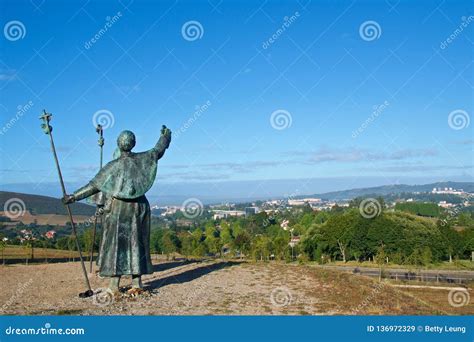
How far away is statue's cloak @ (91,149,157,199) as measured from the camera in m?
12.4

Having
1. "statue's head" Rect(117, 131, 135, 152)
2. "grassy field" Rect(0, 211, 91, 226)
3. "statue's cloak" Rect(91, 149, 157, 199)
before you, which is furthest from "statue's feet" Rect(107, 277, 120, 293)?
"grassy field" Rect(0, 211, 91, 226)

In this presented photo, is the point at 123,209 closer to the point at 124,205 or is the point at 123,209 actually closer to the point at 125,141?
the point at 124,205

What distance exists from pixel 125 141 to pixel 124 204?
1.66 metres

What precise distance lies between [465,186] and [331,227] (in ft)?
358

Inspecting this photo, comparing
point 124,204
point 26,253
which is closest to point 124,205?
point 124,204

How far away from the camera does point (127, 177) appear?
40.7 feet

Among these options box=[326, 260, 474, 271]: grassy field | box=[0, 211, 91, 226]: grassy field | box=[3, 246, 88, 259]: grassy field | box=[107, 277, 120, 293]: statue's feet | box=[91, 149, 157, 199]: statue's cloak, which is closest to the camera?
box=[91, 149, 157, 199]: statue's cloak

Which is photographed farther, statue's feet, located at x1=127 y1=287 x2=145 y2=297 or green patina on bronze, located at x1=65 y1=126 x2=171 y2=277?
statue's feet, located at x1=127 y1=287 x2=145 y2=297

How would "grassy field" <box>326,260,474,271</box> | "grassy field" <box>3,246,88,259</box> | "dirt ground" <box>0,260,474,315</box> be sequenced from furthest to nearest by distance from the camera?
"grassy field" <box>326,260,474,271</box>, "grassy field" <box>3,246,88,259</box>, "dirt ground" <box>0,260,474,315</box>

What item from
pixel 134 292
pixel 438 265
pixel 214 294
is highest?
pixel 134 292

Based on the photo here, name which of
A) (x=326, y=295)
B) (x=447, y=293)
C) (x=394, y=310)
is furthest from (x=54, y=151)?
(x=447, y=293)

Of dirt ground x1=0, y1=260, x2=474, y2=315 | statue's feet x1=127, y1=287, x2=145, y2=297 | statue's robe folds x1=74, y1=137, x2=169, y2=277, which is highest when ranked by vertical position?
statue's robe folds x1=74, y1=137, x2=169, y2=277

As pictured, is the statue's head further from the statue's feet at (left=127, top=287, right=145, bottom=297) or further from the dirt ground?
the dirt ground

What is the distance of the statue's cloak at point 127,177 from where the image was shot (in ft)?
40.5
